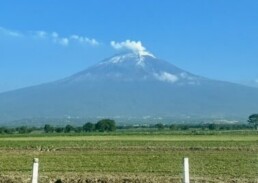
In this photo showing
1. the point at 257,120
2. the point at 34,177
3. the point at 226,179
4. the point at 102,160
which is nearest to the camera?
the point at 34,177

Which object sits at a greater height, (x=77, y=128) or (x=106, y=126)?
(x=106, y=126)

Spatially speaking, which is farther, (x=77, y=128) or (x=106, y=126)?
(x=77, y=128)

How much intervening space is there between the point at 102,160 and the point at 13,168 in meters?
5.47

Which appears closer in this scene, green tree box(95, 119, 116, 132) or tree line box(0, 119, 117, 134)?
tree line box(0, 119, 117, 134)

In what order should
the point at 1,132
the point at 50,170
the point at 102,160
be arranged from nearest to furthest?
the point at 50,170, the point at 102,160, the point at 1,132

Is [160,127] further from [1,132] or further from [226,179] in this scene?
[226,179]

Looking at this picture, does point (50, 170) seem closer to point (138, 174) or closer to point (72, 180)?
point (138, 174)

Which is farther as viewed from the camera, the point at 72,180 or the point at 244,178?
the point at 244,178

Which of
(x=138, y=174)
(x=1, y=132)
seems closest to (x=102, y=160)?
(x=138, y=174)

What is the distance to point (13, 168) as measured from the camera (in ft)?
81.6

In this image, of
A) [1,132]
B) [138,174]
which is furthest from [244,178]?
[1,132]

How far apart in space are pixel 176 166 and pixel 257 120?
12265 cm

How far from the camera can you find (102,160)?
Result: 29.2 meters

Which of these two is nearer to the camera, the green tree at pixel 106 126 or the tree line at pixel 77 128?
the tree line at pixel 77 128
